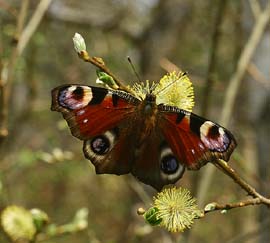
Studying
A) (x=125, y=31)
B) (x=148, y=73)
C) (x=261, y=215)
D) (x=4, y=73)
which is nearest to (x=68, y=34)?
(x=125, y=31)

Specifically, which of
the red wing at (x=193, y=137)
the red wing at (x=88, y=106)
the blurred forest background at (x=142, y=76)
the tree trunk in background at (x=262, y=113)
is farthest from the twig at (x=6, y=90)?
the tree trunk in background at (x=262, y=113)

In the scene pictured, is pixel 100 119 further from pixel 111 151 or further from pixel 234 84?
pixel 234 84

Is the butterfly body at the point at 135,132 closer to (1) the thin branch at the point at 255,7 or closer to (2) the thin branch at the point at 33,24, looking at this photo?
(2) the thin branch at the point at 33,24

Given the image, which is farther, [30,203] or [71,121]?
[30,203]

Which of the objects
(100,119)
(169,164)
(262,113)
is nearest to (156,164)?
(169,164)

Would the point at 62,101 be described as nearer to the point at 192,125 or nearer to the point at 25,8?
the point at 192,125

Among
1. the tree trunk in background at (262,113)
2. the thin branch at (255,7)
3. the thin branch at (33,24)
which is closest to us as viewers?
the thin branch at (33,24)
